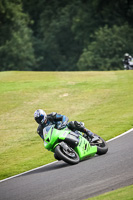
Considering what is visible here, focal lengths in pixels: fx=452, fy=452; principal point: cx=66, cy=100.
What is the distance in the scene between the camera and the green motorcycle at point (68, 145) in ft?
36.4

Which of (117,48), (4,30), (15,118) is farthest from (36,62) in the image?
(15,118)

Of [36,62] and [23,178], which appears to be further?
[36,62]

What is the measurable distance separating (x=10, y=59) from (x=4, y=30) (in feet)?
13.8

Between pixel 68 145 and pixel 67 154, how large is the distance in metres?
0.34

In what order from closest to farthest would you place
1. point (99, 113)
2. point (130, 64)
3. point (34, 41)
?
point (99, 113) → point (130, 64) → point (34, 41)

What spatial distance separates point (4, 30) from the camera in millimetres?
62062

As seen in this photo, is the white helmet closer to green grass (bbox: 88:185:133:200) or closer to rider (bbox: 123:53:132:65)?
green grass (bbox: 88:185:133:200)

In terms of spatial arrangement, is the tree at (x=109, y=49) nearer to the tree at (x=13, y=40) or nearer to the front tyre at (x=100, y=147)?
the tree at (x=13, y=40)

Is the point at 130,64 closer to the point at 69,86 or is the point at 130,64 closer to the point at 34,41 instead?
the point at 69,86

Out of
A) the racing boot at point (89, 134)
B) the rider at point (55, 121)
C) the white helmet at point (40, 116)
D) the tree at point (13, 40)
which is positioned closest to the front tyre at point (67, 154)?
the rider at point (55, 121)

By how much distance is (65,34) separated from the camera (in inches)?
2810

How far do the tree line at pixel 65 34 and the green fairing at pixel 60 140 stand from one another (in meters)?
45.1

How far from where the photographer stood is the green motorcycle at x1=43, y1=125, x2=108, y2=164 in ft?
36.4

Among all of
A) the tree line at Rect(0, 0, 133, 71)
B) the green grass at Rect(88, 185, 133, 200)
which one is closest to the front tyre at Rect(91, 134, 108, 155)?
the green grass at Rect(88, 185, 133, 200)
